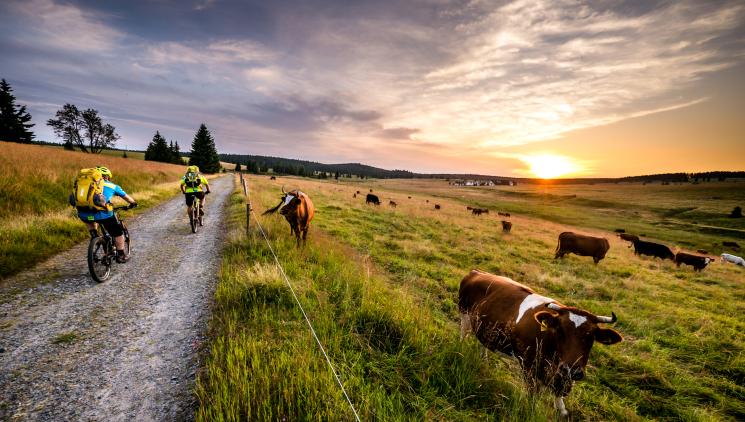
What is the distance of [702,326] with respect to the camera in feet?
24.4

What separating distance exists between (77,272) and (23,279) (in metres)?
0.77

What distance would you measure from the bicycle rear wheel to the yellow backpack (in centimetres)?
78

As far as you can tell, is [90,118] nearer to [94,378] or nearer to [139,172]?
[139,172]

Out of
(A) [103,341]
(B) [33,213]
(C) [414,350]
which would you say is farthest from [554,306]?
(B) [33,213]

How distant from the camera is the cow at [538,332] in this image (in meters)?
3.64

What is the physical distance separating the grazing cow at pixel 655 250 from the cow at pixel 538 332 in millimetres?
23548

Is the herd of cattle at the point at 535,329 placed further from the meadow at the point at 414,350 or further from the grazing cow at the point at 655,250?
the grazing cow at the point at 655,250

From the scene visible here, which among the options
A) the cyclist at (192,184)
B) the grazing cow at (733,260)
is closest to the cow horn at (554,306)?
the cyclist at (192,184)

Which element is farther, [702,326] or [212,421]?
[702,326]

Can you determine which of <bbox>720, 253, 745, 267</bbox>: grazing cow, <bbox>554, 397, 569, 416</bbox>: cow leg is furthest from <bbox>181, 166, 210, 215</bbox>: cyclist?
<bbox>720, 253, 745, 267</bbox>: grazing cow

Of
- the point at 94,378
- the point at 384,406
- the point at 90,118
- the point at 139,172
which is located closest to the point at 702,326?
the point at 384,406

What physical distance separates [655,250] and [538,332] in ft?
81.0

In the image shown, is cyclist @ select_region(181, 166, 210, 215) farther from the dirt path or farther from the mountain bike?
the mountain bike

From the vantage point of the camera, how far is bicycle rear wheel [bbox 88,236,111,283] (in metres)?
5.87
